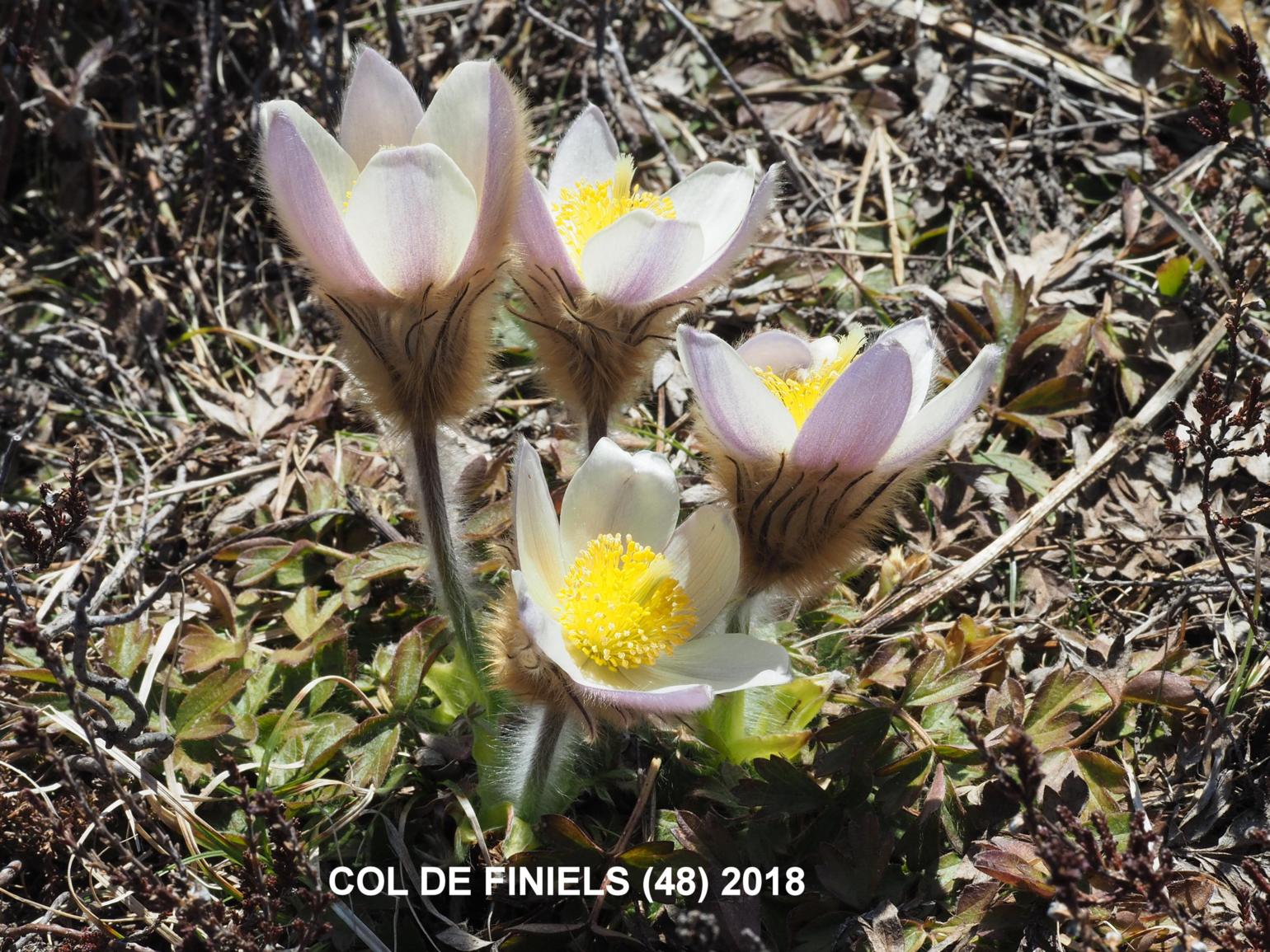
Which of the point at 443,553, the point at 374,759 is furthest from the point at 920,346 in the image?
the point at 374,759

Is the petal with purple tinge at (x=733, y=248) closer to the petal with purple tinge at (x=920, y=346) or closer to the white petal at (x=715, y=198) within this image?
the white petal at (x=715, y=198)

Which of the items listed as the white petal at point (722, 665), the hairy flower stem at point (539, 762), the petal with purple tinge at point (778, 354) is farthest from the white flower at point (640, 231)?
the hairy flower stem at point (539, 762)

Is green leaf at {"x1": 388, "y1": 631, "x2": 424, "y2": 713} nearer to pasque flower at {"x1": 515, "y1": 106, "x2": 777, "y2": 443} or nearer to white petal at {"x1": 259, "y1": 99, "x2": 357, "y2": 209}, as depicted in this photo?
pasque flower at {"x1": 515, "y1": 106, "x2": 777, "y2": 443}

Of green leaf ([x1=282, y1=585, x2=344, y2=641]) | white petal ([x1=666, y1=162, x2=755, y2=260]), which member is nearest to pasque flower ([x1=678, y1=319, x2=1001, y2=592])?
white petal ([x1=666, y1=162, x2=755, y2=260])

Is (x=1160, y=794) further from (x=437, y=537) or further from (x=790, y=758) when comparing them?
(x=437, y=537)

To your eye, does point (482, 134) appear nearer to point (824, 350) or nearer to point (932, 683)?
point (824, 350)

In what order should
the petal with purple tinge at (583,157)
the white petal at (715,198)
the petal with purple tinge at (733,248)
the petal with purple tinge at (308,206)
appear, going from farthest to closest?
the petal with purple tinge at (583,157), the white petal at (715,198), the petal with purple tinge at (733,248), the petal with purple tinge at (308,206)
